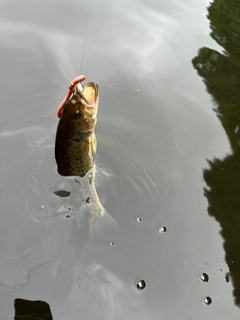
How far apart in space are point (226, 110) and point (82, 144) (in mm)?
2091

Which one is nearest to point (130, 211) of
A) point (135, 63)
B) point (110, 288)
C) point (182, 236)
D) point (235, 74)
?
point (182, 236)

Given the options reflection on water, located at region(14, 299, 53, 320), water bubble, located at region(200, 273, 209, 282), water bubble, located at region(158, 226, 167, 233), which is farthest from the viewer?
water bubble, located at region(158, 226, 167, 233)

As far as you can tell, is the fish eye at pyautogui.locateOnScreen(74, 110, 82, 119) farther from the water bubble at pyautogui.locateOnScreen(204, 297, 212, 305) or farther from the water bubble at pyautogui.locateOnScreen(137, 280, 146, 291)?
the water bubble at pyautogui.locateOnScreen(204, 297, 212, 305)

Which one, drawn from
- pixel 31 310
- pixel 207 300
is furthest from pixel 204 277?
pixel 31 310

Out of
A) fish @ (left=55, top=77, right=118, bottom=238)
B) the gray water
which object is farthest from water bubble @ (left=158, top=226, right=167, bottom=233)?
fish @ (left=55, top=77, right=118, bottom=238)

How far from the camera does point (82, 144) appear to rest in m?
2.88

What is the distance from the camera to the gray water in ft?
9.21

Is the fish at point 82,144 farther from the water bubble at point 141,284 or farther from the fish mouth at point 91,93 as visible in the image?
the water bubble at point 141,284

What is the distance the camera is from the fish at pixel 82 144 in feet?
8.87

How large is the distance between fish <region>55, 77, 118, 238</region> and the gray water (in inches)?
4.3

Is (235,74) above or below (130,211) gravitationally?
above

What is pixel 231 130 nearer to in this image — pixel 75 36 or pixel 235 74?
pixel 235 74

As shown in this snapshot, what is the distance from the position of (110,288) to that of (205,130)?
205cm

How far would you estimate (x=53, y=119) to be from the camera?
3.79m
